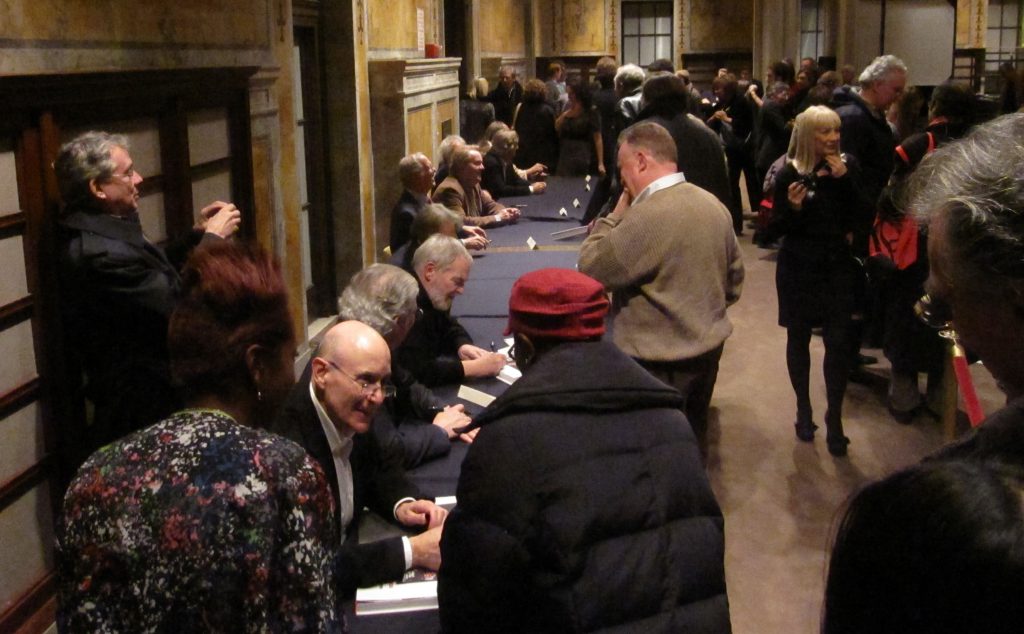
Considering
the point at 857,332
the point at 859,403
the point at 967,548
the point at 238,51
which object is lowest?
the point at 859,403

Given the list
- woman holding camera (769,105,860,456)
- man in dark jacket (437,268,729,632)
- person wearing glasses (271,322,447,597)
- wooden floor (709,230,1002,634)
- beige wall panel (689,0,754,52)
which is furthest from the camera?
beige wall panel (689,0,754,52)

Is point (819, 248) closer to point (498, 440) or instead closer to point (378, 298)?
point (378, 298)

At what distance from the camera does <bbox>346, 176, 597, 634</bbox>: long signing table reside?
7.18 feet

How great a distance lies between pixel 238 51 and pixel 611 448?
11.3 feet

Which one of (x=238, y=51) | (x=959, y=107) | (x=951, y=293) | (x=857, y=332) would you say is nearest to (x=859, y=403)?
(x=857, y=332)

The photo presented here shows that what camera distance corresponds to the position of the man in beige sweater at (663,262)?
353 centimetres

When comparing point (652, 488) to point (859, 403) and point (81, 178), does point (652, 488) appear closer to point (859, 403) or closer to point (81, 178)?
point (81, 178)

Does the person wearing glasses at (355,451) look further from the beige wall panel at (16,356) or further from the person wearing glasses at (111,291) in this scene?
the beige wall panel at (16,356)

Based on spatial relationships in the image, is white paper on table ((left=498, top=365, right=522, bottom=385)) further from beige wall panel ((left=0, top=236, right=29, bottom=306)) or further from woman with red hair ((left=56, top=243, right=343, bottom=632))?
woman with red hair ((left=56, top=243, right=343, bottom=632))

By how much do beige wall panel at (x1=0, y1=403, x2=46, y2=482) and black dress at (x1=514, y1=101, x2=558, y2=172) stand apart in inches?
246

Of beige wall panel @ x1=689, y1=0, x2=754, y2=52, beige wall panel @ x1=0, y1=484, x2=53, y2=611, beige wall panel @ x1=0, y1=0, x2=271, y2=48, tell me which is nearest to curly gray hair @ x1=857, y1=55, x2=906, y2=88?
beige wall panel @ x1=0, y1=0, x2=271, y2=48

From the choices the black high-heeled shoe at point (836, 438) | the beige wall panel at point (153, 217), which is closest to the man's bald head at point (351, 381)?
the beige wall panel at point (153, 217)

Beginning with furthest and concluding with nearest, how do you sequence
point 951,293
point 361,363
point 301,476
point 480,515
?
point 361,363, point 480,515, point 301,476, point 951,293

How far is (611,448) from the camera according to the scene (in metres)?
1.87
